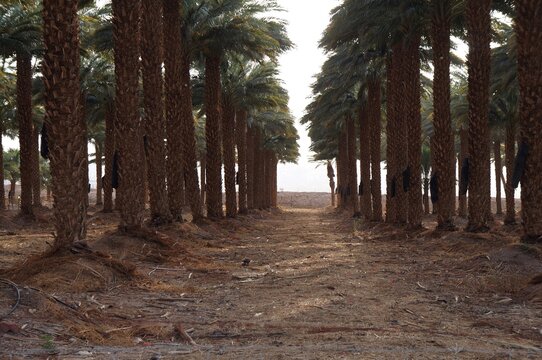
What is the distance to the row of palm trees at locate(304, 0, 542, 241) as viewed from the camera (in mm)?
11750

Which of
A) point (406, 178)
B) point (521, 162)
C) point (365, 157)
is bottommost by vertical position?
point (406, 178)

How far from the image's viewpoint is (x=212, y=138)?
22312 millimetres

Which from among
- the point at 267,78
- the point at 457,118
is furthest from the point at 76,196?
the point at 457,118

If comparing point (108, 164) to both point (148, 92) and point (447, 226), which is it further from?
point (447, 226)

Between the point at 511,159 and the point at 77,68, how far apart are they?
831 inches

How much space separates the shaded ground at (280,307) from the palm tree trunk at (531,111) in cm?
120

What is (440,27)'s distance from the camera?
16.7m

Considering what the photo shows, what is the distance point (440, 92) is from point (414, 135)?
241 centimetres

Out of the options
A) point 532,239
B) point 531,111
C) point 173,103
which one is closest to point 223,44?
point 173,103

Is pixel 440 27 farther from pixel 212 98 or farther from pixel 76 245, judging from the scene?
pixel 76 245

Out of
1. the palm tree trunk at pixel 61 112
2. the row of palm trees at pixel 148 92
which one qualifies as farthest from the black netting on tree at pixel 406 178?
the palm tree trunk at pixel 61 112

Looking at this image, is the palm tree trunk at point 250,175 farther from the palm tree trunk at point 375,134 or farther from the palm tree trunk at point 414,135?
the palm tree trunk at point 414,135

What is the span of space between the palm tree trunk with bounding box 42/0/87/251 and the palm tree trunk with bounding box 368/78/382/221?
57.3 feet

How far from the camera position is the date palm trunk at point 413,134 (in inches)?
736
